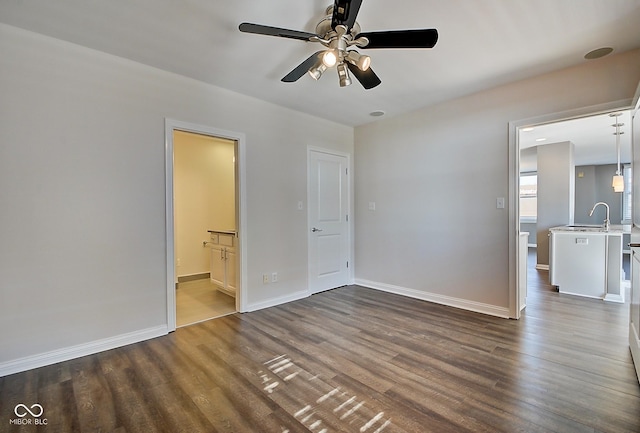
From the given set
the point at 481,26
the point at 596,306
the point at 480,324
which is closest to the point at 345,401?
the point at 480,324

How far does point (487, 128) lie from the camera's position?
3.40 metres

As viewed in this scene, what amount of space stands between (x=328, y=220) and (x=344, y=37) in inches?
110

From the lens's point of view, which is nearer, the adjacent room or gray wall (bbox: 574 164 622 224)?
the adjacent room

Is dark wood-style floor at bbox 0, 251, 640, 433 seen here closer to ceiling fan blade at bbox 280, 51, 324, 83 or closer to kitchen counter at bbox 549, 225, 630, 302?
kitchen counter at bbox 549, 225, 630, 302

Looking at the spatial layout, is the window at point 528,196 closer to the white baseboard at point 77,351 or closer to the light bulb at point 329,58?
the light bulb at point 329,58

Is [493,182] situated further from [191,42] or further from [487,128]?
[191,42]

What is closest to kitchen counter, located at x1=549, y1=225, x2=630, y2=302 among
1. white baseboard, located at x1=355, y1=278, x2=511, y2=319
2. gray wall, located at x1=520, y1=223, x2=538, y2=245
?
white baseboard, located at x1=355, y1=278, x2=511, y2=319

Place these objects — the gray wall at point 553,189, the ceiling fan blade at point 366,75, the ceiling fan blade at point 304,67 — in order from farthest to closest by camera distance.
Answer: the gray wall at point 553,189 < the ceiling fan blade at point 366,75 < the ceiling fan blade at point 304,67

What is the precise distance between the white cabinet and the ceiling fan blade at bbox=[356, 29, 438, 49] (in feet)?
9.15

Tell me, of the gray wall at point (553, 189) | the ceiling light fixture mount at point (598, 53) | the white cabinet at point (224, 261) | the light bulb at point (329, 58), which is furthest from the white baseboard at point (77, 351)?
the gray wall at point (553, 189)

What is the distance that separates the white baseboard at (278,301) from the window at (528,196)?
8.67 meters

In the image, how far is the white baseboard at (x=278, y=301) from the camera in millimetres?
3574

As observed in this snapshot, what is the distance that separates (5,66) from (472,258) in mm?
4636

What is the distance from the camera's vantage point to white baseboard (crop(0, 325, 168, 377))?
2.22m
